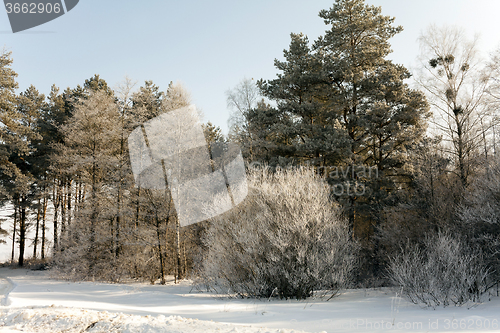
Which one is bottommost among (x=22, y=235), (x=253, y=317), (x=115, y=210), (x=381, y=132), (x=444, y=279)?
(x=253, y=317)

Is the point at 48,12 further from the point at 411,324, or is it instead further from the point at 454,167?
the point at 454,167

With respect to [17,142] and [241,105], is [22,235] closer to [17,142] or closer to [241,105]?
[17,142]

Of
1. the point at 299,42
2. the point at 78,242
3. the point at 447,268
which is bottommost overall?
the point at 447,268

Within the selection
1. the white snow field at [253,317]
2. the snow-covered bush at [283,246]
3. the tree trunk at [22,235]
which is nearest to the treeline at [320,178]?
the snow-covered bush at [283,246]

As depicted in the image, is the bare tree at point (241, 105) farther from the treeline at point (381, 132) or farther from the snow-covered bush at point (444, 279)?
the snow-covered bush at point (444, 279)

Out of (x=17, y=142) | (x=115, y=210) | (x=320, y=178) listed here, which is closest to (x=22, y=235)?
(x=17, y=142)

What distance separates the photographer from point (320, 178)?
14406 mm

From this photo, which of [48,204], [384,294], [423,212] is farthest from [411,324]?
[48,204]

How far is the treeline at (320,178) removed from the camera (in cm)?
1081

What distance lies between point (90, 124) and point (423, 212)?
1811 cm

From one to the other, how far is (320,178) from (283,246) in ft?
16.1

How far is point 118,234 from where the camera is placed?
18.1 metres

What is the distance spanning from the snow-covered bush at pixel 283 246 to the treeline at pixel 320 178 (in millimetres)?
49

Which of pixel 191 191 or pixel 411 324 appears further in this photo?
pixel 191 191
